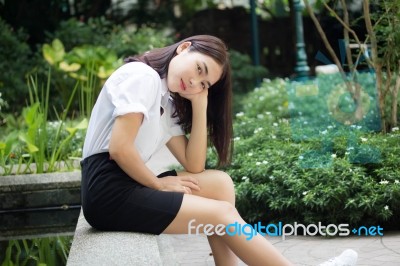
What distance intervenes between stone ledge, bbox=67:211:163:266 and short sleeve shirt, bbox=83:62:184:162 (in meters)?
0.35

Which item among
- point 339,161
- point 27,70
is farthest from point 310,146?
point 27,70

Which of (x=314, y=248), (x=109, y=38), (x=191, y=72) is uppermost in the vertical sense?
(x=191, y=72)

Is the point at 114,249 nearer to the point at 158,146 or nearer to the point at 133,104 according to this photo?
the point at 133,104

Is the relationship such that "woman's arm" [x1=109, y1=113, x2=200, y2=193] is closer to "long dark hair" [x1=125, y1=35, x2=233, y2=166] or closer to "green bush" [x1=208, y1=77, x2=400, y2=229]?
"long dark hair" [x1=125, y1=35, x2=233, y2=166]

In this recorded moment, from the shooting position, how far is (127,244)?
109 inches

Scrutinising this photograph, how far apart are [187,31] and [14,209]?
8.61m

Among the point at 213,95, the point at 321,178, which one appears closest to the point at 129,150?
the point at 213,95

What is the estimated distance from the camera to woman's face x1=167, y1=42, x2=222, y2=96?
303 cm

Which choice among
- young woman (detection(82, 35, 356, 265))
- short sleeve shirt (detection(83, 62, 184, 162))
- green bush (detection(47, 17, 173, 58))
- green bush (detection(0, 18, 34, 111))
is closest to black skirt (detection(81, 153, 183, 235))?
young woman (detection(82, 35, 356, 265))

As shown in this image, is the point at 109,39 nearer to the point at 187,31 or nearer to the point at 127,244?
the point at 187,31

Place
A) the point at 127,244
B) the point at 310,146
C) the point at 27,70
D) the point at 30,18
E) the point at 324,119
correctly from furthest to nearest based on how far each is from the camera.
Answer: the point at 30,18 < the point at 27,70 < the point at 324,119 < the point at 310,146 < the point at 127,244

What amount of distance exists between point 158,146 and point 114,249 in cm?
69

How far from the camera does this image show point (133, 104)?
9.41 feet

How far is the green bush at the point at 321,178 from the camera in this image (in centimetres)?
414
